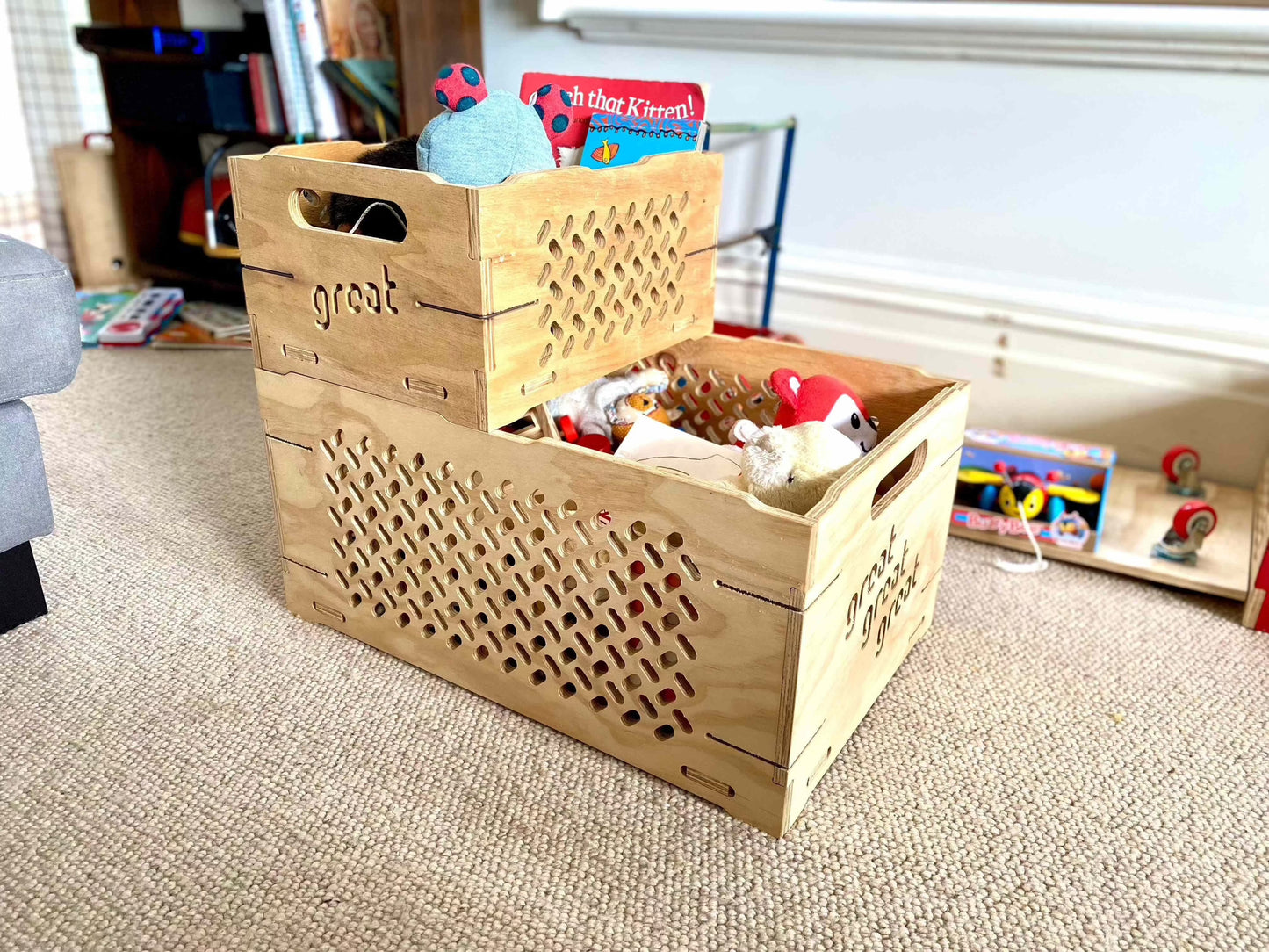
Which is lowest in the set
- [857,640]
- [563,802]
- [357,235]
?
[563,802]

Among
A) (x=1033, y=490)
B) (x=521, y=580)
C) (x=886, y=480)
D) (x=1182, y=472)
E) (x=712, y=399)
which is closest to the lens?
(x=521, y=580)

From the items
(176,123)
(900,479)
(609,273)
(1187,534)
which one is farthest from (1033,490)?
(176,123)

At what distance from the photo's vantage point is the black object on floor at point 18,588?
104cm

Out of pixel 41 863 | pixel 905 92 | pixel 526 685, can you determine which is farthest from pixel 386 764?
pixel 905 92

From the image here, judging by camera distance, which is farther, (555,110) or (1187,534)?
(1187,534)

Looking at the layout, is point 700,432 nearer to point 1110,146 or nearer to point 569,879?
point 569,879

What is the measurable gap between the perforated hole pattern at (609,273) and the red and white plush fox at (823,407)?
0.16 metres

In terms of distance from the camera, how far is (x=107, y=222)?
7.54ft

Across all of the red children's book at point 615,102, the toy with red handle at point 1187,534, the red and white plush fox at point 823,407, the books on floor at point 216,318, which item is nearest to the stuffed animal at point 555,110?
the red children's book at point 615,102

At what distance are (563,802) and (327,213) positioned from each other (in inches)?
24.1

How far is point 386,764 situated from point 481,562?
0.68 feet

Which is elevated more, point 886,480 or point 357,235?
point 357,235

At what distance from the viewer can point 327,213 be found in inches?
37.7

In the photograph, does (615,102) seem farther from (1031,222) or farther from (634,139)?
(1031,222)
